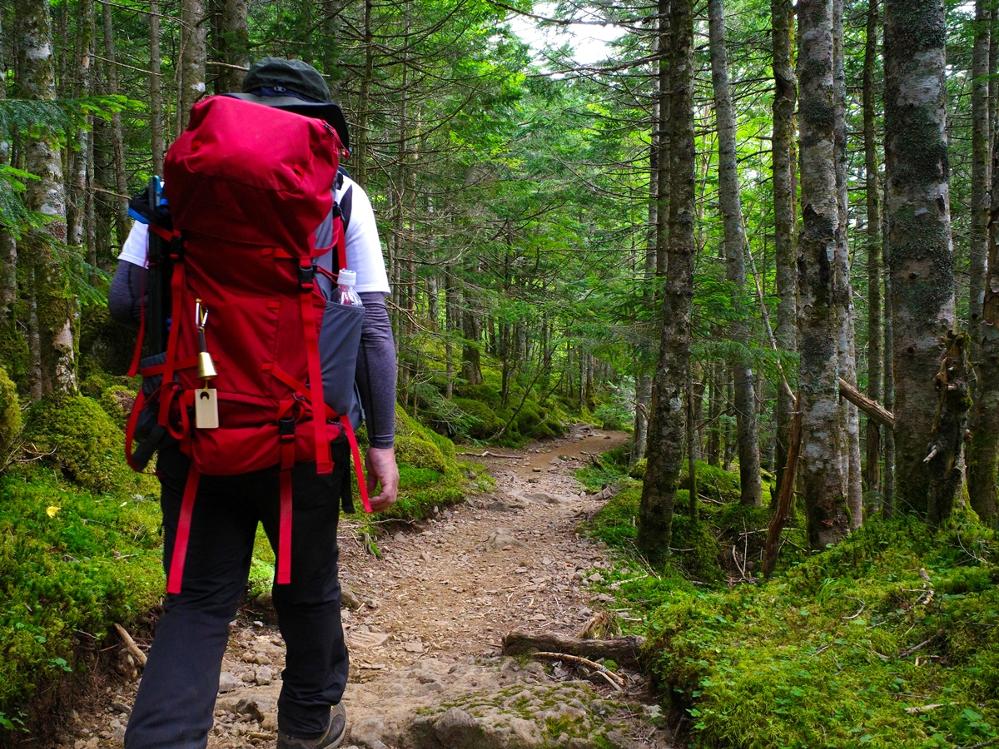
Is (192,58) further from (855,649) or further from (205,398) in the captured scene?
(855,649)

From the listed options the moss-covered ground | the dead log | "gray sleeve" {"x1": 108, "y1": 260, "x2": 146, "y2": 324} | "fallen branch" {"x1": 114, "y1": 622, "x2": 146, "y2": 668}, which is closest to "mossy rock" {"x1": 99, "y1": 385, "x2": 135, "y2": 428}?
"fallen branch" {"x1": 114, "y1": 622, "x2": 146, "y2": 668}

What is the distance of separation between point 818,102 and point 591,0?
25.7 feet

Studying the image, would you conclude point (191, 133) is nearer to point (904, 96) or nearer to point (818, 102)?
point (904, 96)

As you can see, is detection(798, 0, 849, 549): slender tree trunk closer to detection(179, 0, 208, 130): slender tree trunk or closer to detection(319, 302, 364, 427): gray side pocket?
detection(319, 302, 364, 427): gray side pocket

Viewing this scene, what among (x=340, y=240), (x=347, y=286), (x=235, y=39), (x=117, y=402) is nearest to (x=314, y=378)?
(x=347, y=286)

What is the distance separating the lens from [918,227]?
3.78 meters

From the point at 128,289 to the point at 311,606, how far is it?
1.28 m

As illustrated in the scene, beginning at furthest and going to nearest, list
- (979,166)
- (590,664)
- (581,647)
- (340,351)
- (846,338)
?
(979,166), (846,338), (581,647), (590,664), (340,351)

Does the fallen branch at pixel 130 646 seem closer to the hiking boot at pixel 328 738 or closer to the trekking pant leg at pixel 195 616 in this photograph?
the hiking boot at pixel 328 738

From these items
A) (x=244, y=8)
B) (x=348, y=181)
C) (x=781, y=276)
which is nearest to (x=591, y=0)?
(x=781, y=276)

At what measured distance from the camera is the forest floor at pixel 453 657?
2793mm

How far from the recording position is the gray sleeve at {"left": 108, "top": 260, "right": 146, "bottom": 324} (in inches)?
84.4

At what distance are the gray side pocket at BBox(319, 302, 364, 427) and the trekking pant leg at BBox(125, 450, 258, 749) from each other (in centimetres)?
40

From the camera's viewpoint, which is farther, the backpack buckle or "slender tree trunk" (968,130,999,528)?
"slender tree trunk" (968,130,999,528)
